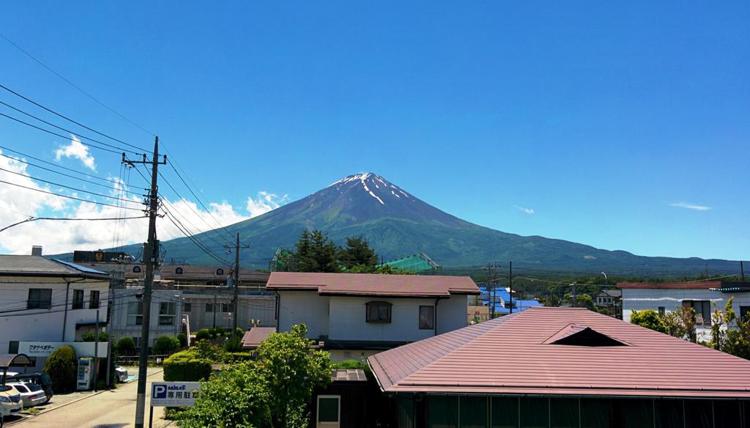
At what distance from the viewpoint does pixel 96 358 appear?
1401 inches

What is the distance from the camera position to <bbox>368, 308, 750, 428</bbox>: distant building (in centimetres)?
1507

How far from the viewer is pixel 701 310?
39344mm

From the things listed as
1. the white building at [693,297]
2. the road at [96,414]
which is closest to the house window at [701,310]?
the white building at [693,297]

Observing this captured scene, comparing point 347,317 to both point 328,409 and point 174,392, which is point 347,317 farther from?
point 174,392

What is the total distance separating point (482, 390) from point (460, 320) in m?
21.5

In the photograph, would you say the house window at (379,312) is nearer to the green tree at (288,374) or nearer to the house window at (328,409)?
the house window at (328,409)

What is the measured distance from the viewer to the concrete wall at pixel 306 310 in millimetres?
34719

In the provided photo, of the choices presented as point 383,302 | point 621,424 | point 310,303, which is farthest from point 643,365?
point 310,303

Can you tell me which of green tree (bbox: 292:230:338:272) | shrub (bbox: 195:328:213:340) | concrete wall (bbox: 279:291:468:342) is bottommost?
shrub (bbox: 195:328:213:340)

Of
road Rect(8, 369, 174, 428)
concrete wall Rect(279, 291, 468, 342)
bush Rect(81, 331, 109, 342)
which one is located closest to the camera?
road Rect(8, 369, 174, 428)

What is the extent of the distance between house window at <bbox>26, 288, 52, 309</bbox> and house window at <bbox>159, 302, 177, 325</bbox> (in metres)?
19.8

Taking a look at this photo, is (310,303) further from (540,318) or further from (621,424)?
(621,424)

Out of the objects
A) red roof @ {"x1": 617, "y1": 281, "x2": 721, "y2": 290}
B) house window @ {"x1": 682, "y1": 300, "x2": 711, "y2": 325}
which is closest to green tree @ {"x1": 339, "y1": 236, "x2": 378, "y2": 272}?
red roof @ {"x1": 617, "y1": 281, "x2": 721, "y2": 290}

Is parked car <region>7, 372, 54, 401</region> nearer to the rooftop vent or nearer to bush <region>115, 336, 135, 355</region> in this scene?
bush <region>115, 336, 135, 355</region>
